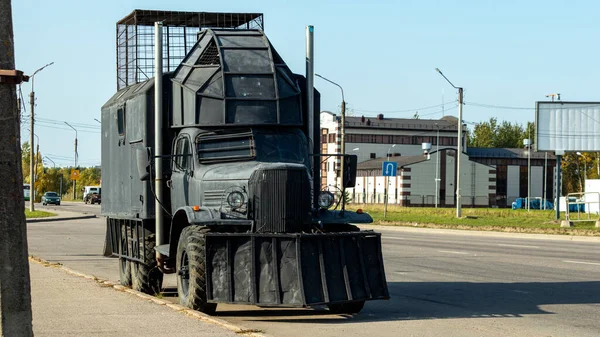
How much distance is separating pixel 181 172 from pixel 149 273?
2.15 m

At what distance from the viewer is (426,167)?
368 ft

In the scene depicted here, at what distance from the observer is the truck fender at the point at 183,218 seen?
11719 mm

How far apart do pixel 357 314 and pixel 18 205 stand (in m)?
7.46

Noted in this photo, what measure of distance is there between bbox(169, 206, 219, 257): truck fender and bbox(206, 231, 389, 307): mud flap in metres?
0.52

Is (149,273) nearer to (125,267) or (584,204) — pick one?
(125,267)

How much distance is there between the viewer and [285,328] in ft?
37.1

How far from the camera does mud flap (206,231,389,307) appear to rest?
11086 mm

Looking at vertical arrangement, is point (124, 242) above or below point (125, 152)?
below

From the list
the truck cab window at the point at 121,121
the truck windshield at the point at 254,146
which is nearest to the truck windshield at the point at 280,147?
the truck windshield at the point at 254,146

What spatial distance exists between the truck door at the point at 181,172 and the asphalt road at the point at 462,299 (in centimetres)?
173

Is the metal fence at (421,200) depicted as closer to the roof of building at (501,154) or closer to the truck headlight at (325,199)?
the roof of building at (501,154)

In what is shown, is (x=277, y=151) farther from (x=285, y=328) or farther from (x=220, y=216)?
(x=285, y=328)

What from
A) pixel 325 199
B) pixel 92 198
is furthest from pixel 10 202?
pixel 92 198

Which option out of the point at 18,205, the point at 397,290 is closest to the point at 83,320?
the point at 18,205
